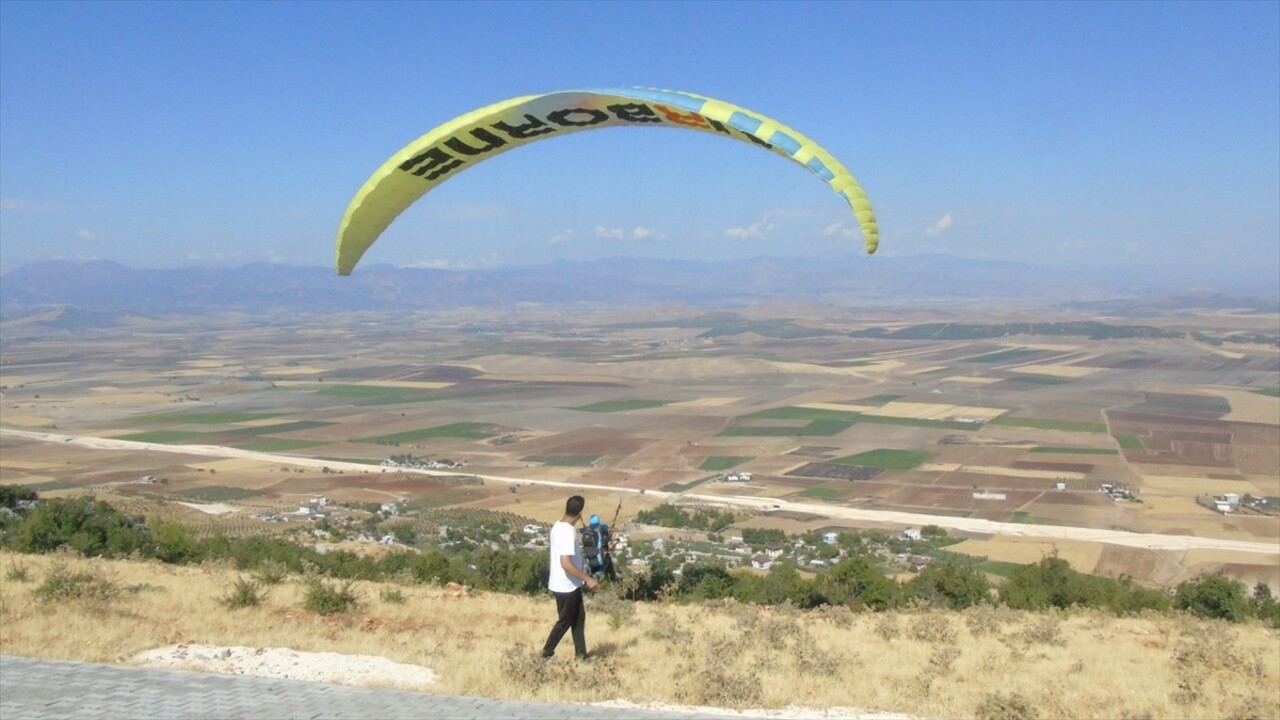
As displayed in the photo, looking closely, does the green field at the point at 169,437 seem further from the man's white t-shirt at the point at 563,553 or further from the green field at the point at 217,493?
the man's white t-shirt at the point at 563,553

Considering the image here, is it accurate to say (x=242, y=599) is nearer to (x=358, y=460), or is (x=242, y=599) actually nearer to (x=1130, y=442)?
(x=358, y=460)

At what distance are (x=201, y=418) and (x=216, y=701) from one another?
73.7 meters

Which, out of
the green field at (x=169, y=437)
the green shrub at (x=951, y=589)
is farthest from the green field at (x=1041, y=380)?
the green shrub at (x=951, y=589)

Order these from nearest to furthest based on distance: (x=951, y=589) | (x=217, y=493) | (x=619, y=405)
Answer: (x=951, y=589)
(x=217, y=493)
(x=619, y=405)

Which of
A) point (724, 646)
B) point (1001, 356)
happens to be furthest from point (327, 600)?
point (1001, 356)

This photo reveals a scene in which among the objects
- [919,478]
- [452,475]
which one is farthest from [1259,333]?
[452,475]

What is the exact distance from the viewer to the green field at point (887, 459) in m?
51.6

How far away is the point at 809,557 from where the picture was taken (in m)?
30.1

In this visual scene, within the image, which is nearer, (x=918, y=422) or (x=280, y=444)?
(x=280, y=444)

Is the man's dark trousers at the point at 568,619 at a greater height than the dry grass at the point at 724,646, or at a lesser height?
greater

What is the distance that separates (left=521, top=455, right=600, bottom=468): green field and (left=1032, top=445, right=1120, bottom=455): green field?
2703 centimetres

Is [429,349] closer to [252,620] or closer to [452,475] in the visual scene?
[452,475]

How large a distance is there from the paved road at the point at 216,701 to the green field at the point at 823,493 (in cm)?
3802

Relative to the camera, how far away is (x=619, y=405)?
7869 centimetres
